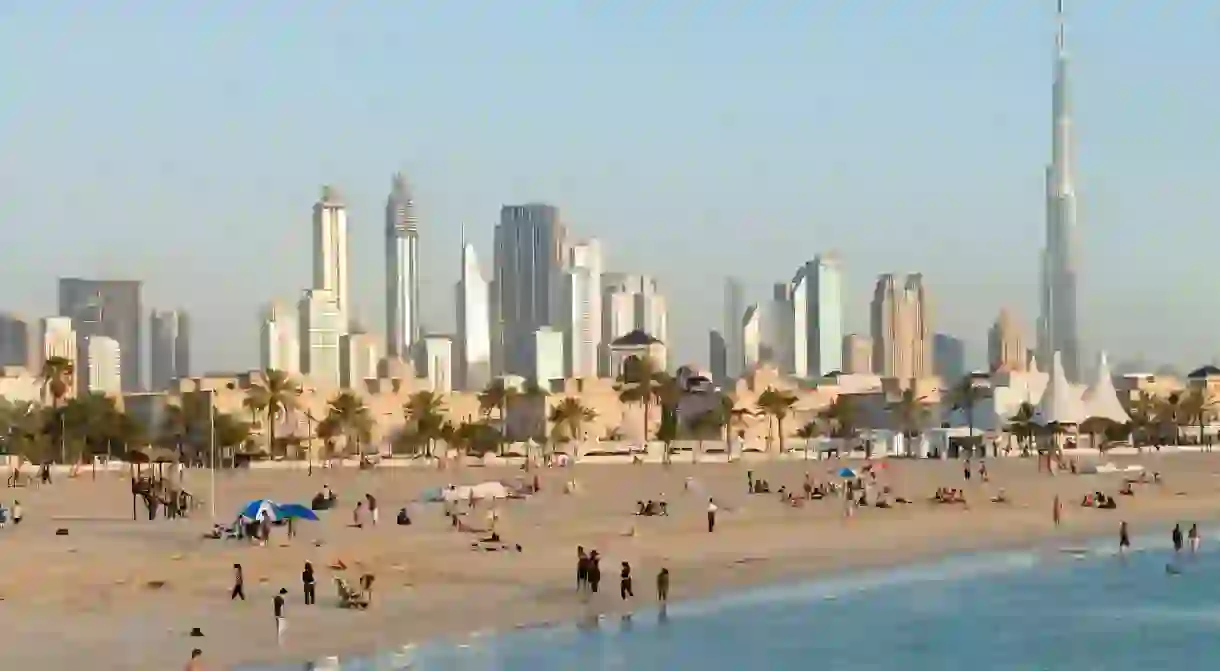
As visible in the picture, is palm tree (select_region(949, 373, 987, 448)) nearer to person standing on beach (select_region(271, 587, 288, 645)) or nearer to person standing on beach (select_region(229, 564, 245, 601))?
person standing on beach (select_region(229, 564, 245, 601))

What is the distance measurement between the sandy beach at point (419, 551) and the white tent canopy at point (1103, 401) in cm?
5619

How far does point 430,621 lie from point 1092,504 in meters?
39.6

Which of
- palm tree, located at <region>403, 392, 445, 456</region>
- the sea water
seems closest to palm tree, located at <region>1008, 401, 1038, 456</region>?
palm tree, located at <region>403, 392, 445, 456</region>

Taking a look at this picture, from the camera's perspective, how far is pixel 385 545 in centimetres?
4091

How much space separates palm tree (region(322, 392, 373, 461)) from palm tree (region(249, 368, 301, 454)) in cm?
293

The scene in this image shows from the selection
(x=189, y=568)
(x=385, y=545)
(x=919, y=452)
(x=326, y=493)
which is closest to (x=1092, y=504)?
(x=326, y=493)

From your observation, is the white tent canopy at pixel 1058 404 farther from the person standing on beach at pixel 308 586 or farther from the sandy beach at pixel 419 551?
the person standing on beach at pixel 308 586

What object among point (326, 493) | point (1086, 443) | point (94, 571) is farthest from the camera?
point (1086, 443)

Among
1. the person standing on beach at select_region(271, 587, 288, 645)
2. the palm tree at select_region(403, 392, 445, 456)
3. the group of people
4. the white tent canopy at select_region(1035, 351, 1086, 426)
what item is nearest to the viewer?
the person standing on beach at select_region(271, 587, 288, 645)

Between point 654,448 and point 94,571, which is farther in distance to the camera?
point 654,448

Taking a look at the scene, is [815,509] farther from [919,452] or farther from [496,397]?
[496,397]

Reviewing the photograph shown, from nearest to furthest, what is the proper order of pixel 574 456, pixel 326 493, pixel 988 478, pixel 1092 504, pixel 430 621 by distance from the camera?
pixel 430 621 → pixel 326 493 → pixel 1092 504 → pixel 988 478 → pixel 574 456

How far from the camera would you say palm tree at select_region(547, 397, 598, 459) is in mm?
121875

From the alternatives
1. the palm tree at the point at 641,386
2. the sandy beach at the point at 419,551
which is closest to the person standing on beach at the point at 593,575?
the sandy beach at the point at 419,551
